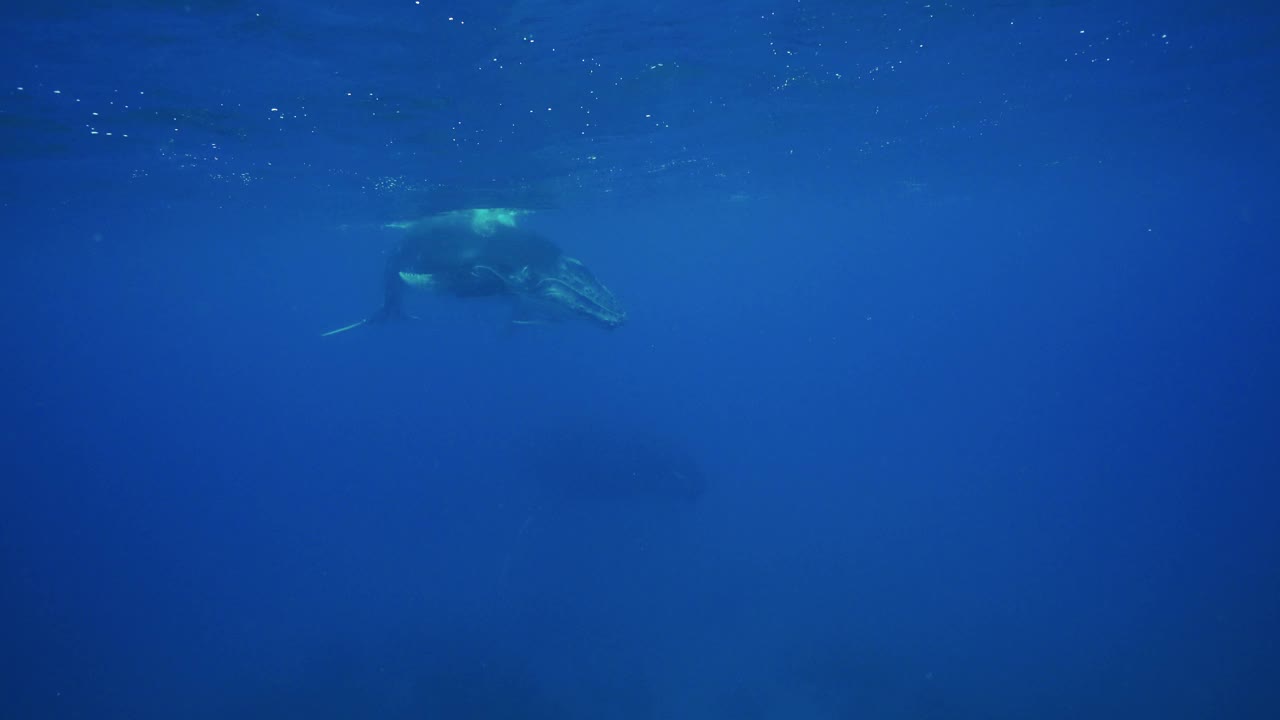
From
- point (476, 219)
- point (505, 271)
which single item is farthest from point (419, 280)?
point (505, 271)

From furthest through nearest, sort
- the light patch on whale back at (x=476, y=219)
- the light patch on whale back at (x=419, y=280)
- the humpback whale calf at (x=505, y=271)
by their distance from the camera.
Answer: the light patch on whale back at (x=476, y=219) < the light patch on whale back at (x=419, y=280) < the humpback whale calf at (x=505, y=271)

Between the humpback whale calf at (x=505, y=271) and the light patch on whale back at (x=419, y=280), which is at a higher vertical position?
the humpback whale calf at (x=505, y=271)

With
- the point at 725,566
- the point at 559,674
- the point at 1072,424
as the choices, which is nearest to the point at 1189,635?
the point at 725,566

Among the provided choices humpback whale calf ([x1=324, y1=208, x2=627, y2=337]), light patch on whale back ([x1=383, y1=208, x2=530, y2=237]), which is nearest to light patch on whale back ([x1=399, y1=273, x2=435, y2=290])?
humpback whale calf ([x1=324, y1=208, x2=627, y2=337])

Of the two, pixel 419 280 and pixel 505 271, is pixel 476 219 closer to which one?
pixel 419 280

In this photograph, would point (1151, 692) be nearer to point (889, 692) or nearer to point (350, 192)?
point (889, 692)

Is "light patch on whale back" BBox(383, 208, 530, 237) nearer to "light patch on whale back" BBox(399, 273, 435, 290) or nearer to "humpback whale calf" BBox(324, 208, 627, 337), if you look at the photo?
"humpback whale calf" BBox(324, 208, 627, 337)

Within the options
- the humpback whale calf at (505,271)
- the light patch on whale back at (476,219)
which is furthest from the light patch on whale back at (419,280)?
the light patch on whale back at (476,219)

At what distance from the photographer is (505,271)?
14.6m

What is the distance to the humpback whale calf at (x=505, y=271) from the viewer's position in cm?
1452

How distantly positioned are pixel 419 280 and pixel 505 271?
9.10 feet

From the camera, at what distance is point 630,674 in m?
15.0

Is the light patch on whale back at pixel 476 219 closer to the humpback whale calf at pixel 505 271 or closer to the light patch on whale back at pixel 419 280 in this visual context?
the humpback whale calf at pixel 505 271

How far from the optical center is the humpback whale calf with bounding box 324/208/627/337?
14523 mm
